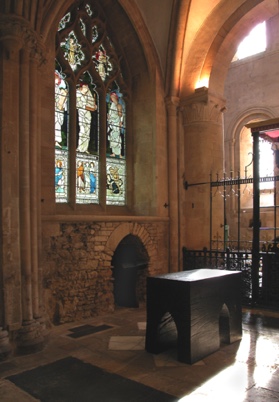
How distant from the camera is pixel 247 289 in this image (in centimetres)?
731

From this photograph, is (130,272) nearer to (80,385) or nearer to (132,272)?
(132,272)

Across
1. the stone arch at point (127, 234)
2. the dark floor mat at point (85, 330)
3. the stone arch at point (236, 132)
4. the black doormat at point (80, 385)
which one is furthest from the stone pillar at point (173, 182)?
the stone arch at point (236, 132)

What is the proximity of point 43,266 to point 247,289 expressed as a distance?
397 centimetres

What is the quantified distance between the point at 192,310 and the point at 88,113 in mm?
4690

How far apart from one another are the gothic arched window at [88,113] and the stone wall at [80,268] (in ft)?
2.64

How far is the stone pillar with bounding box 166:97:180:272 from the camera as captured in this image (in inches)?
321

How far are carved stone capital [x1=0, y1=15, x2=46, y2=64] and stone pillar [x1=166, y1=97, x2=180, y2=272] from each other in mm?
3808

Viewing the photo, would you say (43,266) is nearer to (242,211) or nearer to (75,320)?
(75,320)

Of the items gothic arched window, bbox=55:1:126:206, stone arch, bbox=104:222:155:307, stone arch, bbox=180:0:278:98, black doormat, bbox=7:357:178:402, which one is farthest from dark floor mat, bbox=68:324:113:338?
stone arch, bbox=180:0:278:98

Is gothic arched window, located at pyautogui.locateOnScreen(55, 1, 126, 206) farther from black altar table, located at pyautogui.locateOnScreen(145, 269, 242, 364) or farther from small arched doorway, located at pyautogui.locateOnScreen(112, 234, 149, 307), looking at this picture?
black altar table, located at pyautogui.locateOnScreen(145, 269, 242, 364)

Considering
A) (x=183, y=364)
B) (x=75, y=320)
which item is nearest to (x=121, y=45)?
(x=75, y=320)

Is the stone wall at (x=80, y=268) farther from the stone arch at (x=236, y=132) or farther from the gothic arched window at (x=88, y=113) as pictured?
the stone arch at (x=236, y=132)

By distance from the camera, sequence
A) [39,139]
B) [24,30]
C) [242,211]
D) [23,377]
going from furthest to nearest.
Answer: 1. [242,211]
2. [39,139]
3. [24,30]
4. [23,377]

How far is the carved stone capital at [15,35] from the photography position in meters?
4.85
